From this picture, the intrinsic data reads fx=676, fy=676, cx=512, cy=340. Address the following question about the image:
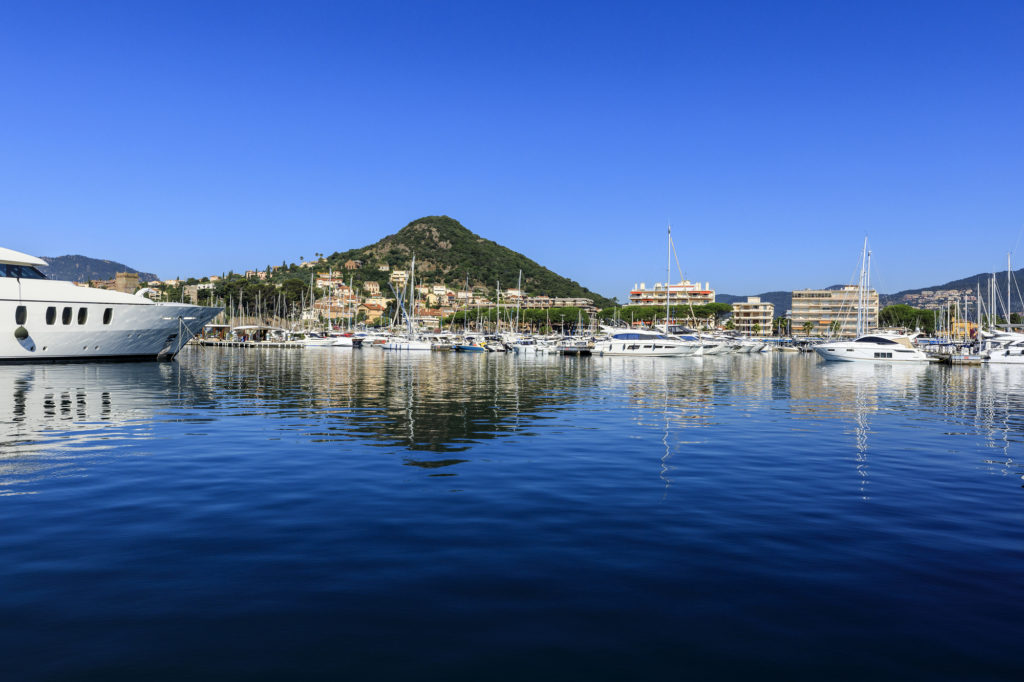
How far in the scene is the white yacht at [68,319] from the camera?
4769 centimetres

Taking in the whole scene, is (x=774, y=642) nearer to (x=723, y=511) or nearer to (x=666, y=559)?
(x=666, y=559)

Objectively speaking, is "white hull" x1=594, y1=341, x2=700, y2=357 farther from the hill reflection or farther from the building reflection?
the building reflection

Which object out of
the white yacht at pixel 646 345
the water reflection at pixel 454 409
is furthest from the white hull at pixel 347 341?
the water reflection at pixel 454 409

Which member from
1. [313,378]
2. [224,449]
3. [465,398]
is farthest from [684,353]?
[224,449]

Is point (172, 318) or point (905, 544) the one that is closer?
point (905, 544)

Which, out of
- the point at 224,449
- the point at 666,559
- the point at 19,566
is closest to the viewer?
the point at 19,566

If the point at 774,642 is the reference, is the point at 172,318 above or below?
above

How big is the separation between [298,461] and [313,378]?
97.8 feet

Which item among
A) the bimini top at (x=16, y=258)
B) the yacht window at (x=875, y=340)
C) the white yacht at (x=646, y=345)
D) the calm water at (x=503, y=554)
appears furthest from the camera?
the white yacht at (x=646, y=345)

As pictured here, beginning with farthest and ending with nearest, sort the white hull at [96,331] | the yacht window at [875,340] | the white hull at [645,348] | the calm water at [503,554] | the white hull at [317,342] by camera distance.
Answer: the white hull at [317,342] → the white hull at [645,348] → the yacht window at [875,340] → the white hull at [96,331] → the calm water at [503,554]

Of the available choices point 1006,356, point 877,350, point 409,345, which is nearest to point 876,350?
point 877,350

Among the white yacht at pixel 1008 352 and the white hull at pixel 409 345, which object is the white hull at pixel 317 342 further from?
the white yacht at pixel 1008 352

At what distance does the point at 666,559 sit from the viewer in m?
8.27

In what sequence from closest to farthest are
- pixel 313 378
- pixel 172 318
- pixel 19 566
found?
pixel 19 566 < pixel 313 378 < pixel 172 318
